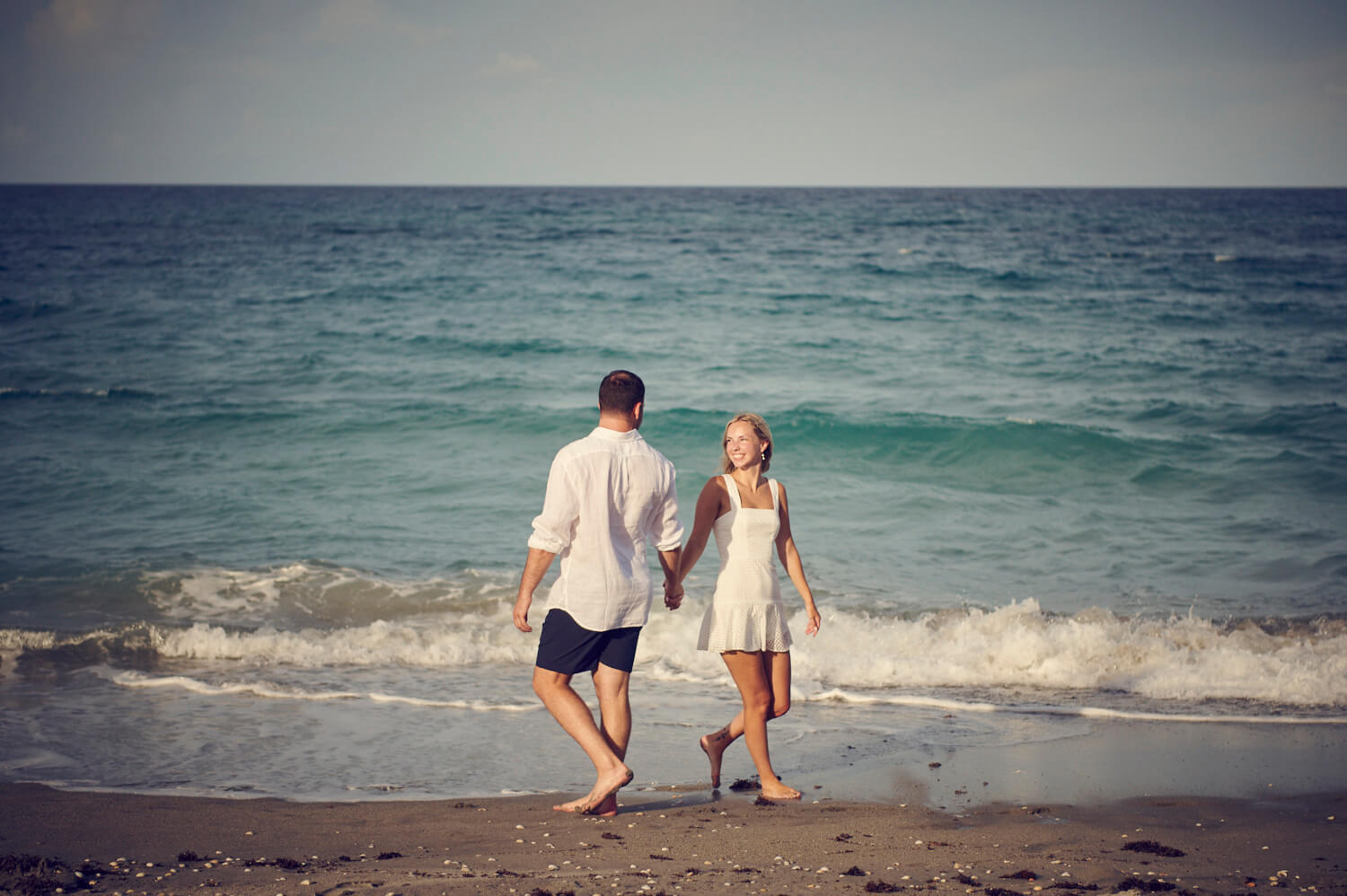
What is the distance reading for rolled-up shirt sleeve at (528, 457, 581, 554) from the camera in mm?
4012

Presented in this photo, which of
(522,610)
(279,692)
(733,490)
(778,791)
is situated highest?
(733,490)

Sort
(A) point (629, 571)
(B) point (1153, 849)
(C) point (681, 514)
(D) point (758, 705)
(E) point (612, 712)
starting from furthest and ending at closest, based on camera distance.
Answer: (C) point (681, 514)
(D) point (758, 705)
(E) point (612, 712)
(A) point (629, 571)
(B) point (1153, 849)

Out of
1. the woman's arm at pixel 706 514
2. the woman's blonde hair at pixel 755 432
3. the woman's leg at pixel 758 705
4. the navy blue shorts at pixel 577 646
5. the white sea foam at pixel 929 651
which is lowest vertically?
the white sea foam at pixel 929 651

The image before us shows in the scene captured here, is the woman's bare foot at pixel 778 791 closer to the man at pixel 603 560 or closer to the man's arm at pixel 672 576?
the man at pixel 603 560

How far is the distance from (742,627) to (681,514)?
21.8ft

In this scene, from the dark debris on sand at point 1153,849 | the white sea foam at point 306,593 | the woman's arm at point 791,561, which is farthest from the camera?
the white sea foam at point 306,593

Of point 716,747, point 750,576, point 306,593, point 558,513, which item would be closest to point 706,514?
point 750,576

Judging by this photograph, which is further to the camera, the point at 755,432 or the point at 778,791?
the point at 778,791

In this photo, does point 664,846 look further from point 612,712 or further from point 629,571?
point 629,571

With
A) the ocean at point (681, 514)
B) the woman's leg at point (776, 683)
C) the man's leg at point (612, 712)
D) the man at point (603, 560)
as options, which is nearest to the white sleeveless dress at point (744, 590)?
the woman's leg at point (776, 683)

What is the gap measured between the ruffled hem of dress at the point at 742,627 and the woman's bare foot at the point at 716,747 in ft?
1.88

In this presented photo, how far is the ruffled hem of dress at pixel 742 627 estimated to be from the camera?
4.31 m

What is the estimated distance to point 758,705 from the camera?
4441mm

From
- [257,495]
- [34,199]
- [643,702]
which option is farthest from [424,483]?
[34,199]
